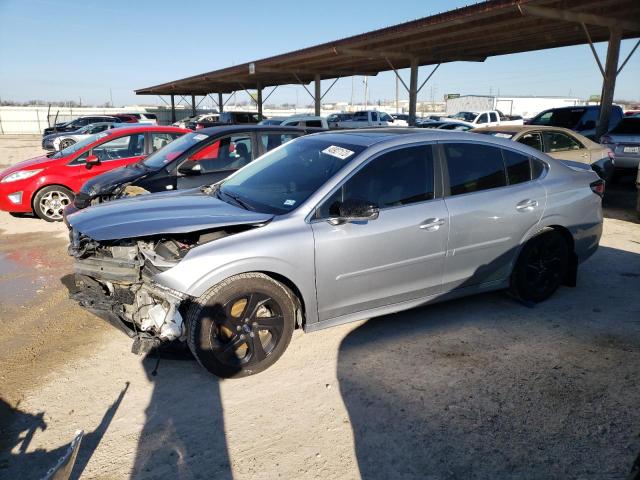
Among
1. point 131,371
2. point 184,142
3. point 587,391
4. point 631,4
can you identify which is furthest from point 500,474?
point 631,4

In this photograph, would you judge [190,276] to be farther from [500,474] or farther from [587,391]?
[587,391]

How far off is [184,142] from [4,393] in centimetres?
459

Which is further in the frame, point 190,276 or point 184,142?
point 184,142

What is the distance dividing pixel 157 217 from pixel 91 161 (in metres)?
5.21

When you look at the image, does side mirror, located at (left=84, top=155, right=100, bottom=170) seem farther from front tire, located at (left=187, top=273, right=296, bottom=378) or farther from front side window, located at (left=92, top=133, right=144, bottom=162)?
front tire, located at (left=187, top=273, right=296, bottom=378)

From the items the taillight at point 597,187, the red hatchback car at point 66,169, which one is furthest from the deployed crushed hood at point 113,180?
the taillight at point 597,187

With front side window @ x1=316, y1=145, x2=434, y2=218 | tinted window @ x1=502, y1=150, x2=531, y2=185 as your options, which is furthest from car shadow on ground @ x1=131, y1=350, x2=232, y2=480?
tinted window @ x1=502, y1=150, x2=531, y2=185

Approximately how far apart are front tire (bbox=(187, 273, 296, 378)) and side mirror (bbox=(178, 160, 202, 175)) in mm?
3608

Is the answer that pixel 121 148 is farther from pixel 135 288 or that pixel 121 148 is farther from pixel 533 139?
pixel 533 139

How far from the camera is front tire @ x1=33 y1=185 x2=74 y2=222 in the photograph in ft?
26.2

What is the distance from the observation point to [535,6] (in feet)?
33.8

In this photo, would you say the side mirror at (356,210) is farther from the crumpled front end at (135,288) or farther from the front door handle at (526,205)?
the front door handle at (526,205)

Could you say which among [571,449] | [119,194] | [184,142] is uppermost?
[184,142]

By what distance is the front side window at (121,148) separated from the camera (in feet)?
27.2
